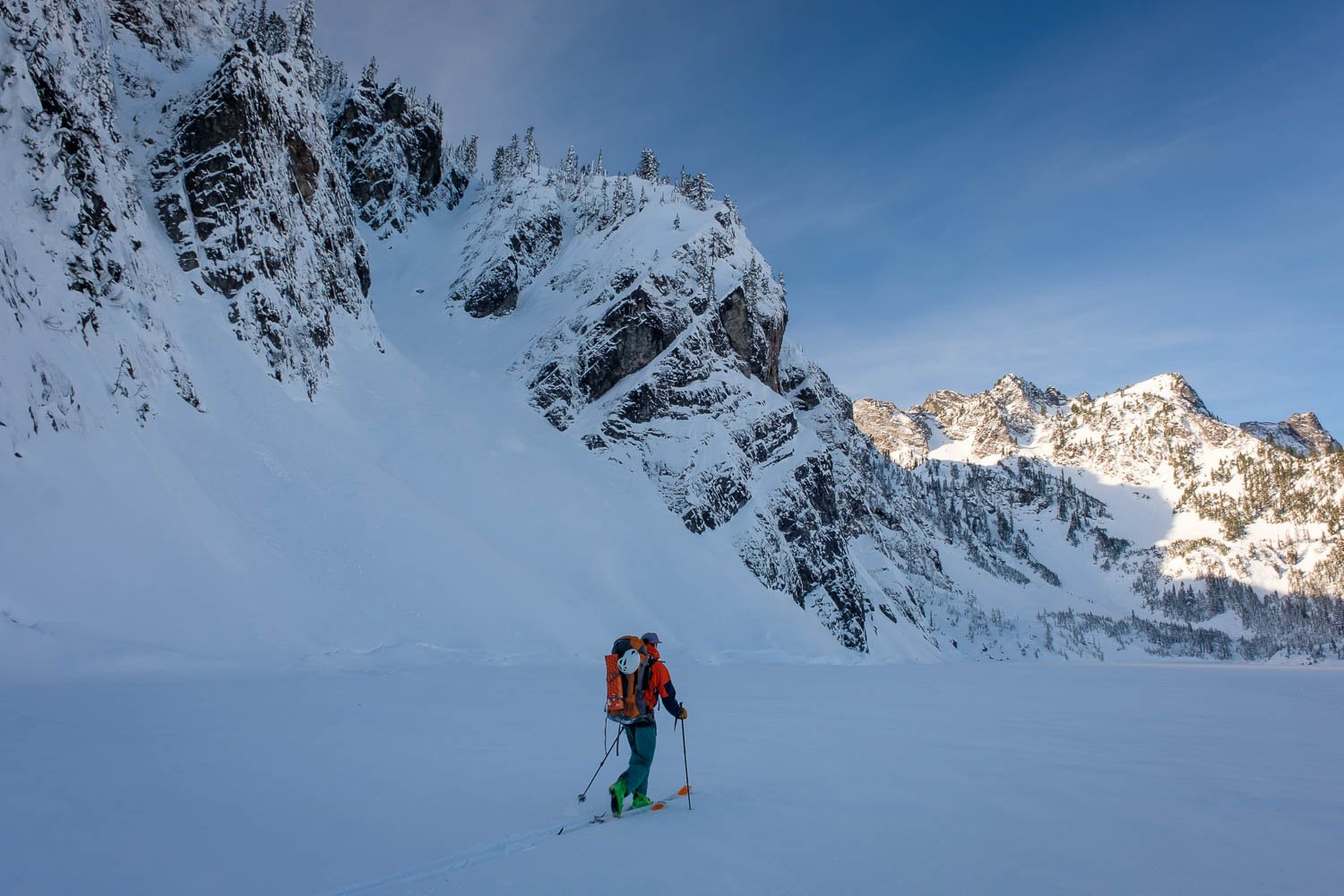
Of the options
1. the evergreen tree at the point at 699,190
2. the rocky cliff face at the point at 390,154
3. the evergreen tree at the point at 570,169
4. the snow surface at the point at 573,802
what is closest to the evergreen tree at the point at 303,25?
the rocky cliff face at the point at 390,154

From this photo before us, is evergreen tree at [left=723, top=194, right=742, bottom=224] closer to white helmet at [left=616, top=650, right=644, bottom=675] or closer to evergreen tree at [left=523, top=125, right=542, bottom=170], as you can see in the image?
evergreen tree at [left=523, top=125, right=542, bottom=170]

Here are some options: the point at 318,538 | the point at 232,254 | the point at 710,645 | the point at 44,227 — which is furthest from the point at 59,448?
the point at 710,645

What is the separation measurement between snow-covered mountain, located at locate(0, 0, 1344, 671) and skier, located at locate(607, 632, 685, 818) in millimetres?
13133

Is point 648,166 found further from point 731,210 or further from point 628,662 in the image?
point 628,662

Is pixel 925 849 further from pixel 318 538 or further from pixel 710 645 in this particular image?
pixel 710 645

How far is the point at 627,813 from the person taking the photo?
810 cm

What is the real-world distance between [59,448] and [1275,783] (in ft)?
89.6

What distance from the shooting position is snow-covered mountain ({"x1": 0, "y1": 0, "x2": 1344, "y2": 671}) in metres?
18.9

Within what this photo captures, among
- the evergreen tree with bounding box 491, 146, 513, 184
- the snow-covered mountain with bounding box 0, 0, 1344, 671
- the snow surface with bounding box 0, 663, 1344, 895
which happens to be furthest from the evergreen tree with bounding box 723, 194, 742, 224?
the snow surface with bounding box 0, 663, 1344, 895

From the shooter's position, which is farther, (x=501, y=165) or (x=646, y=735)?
(x=501, y=165)

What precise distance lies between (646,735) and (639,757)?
273 mm

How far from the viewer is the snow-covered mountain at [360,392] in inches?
744

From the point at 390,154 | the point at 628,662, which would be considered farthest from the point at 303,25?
the point at 628,662

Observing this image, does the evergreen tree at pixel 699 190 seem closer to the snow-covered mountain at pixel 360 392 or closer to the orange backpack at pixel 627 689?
the snow-covered mountain at pixel 360 392
